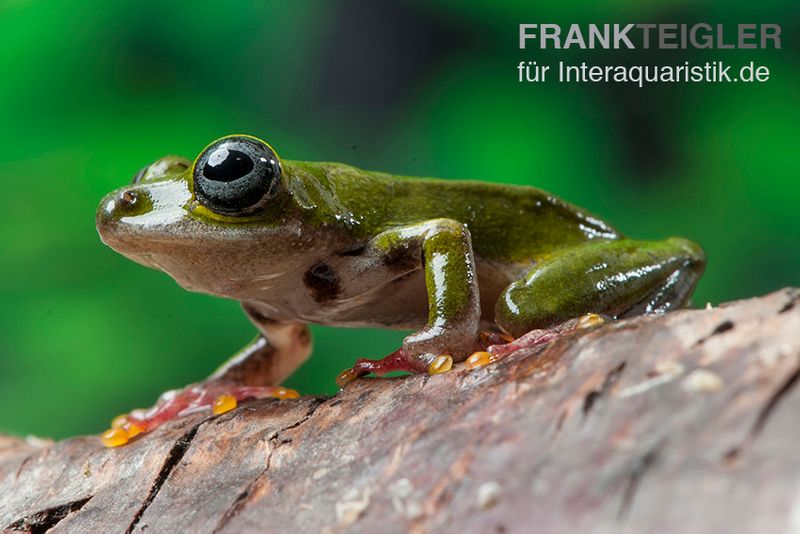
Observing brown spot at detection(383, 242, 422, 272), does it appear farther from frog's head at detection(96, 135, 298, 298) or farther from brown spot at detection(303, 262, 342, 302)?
frog's head at detection(96, 135, 298, 298)

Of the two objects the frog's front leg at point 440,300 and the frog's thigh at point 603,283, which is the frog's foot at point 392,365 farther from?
the frog's thigh at point 603,283

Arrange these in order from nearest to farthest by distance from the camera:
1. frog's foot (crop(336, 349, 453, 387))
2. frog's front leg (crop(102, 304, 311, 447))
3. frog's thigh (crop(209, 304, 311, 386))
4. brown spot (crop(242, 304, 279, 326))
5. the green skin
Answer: frog's foot (crop(336, 349, 453, 387)) → the green skin → frog's front leg (crop(102, 304, 311, 447)) → brown spot (crop(242, 304, 279, 326)) → frog's thigh (crop(209, 304, 311, 386))

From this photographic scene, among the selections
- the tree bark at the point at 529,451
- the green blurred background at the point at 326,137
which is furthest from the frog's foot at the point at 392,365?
the green blurred background at the point at 326,137

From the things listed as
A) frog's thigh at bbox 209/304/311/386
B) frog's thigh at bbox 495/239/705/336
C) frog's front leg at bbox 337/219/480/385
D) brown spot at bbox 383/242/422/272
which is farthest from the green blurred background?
frog's front leg at bbox 337/219/480/385

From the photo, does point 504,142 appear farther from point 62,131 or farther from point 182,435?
point 182,435

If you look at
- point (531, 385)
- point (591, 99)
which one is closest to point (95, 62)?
point (591, 99)

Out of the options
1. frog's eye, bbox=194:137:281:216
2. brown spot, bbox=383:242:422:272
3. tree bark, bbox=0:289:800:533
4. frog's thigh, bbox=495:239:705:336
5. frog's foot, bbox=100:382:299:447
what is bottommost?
frog's foot, bbox=100:382:299:447
